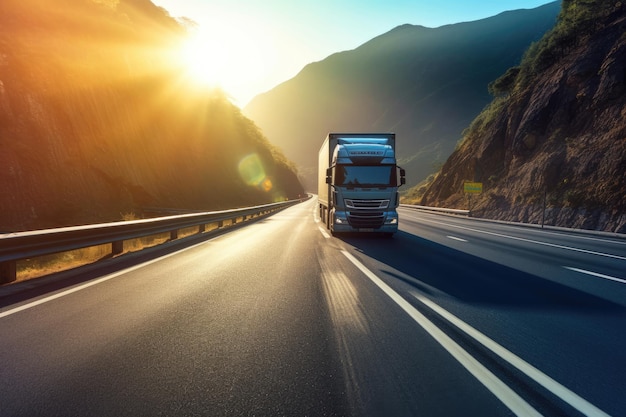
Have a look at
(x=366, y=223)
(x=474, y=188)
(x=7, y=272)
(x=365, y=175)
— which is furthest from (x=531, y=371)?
(x=474, y=188)

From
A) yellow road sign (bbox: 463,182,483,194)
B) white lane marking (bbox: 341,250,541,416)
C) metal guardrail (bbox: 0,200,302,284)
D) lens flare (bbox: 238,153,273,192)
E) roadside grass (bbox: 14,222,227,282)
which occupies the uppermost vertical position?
lens flare (bbox: 238,153,273,192)

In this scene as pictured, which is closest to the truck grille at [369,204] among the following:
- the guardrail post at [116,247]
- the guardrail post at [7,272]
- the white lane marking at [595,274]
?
the white lane marking at [595,274]

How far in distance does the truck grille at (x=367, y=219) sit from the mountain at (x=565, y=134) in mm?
13045

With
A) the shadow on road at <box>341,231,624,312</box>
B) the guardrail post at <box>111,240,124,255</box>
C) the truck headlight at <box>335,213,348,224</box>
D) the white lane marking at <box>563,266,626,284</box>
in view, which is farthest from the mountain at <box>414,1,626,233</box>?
the guardrail post at <box>111,240,124,255</box>

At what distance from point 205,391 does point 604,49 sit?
117ft

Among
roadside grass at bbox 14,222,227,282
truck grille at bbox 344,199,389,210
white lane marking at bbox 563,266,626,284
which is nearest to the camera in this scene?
white lane marking at bbox 563,266,626,284

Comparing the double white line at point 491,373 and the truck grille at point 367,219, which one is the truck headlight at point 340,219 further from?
the double white line at point 491,373

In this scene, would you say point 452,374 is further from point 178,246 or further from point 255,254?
point 178,246

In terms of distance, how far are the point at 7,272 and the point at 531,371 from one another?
7.78m

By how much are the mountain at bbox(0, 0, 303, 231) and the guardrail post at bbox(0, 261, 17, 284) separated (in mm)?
11343

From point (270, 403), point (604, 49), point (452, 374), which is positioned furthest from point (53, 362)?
point (604, 49)

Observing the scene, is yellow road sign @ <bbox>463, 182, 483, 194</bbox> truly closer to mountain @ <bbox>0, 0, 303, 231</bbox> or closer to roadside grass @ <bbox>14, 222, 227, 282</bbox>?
mountain @ <bbox>0, 0, 303, 231</bbox>

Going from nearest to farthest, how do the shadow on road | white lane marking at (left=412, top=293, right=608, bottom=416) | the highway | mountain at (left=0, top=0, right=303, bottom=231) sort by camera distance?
1. white lane marking at (left=412, top=293, right=608, bottom=416)
2. the highway
3. the shadow on road
4. mountain at (left=0, top=0, right=303, bottom=231)

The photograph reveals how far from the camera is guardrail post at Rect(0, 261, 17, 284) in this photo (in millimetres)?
6555
